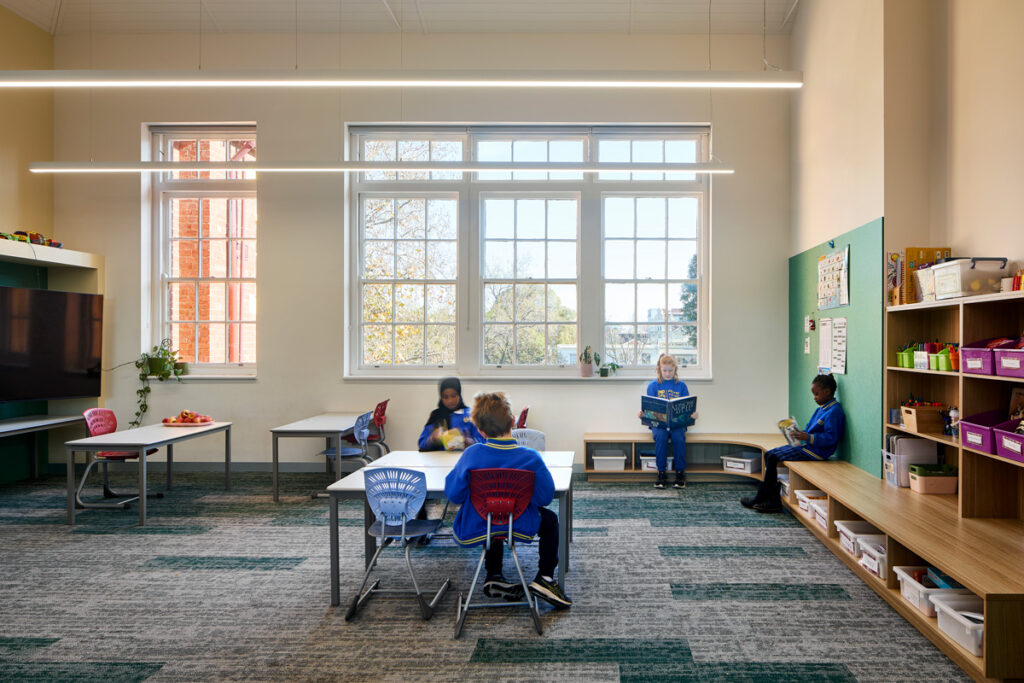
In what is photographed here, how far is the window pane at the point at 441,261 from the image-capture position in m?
7.33

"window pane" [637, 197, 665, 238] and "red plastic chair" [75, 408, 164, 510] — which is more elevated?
"window pane" [637, 197, 665, 238]

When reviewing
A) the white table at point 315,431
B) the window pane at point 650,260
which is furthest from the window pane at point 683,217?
the white table at point 315,431

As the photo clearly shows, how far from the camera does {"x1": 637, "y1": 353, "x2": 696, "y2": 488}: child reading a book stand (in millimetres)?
6336

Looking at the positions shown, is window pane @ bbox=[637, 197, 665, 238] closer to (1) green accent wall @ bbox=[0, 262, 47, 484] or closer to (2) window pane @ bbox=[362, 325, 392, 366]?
(2) window pane @ bbox=[362, 325, 392, 366]

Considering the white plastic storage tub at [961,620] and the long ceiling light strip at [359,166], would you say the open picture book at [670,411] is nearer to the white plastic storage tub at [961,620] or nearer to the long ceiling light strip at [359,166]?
the long ceiling light strip at [359,166]

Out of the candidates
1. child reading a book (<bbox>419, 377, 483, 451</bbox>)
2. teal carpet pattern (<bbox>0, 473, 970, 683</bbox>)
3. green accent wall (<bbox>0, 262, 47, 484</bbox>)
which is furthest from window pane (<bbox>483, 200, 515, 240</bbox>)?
green accent wall (<bbox>0, 262, 47, 484</bbox>)

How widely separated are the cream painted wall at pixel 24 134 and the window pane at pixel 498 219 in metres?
5.28

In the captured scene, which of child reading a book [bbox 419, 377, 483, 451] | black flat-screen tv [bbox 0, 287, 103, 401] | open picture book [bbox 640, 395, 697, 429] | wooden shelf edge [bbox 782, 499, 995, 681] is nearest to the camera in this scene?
wooden shelf edge [bbox 782, 499, 995, 681]

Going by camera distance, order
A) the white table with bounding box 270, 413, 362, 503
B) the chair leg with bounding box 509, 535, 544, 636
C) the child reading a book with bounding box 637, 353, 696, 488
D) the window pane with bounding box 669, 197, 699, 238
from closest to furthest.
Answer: the chair leg with bounding box 509, 535, 544, 636, the white table with bounding box 270, 413, 362, 503, the child reading a book with bounding box 637, 353, 696, 488, the window pane with bounding box 669, 197, 699, 238

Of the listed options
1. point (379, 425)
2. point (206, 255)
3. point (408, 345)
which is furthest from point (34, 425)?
point (408, 345)

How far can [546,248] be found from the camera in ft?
23.9

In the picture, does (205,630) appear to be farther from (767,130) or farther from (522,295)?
(767,130)

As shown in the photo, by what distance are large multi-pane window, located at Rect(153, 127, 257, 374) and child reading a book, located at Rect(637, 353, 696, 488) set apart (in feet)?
16.4

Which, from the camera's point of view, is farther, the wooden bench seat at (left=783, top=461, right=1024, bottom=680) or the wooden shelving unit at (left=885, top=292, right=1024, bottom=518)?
the wooden shelving unit at (left=885, top=292, right=1024, bottom=518)
